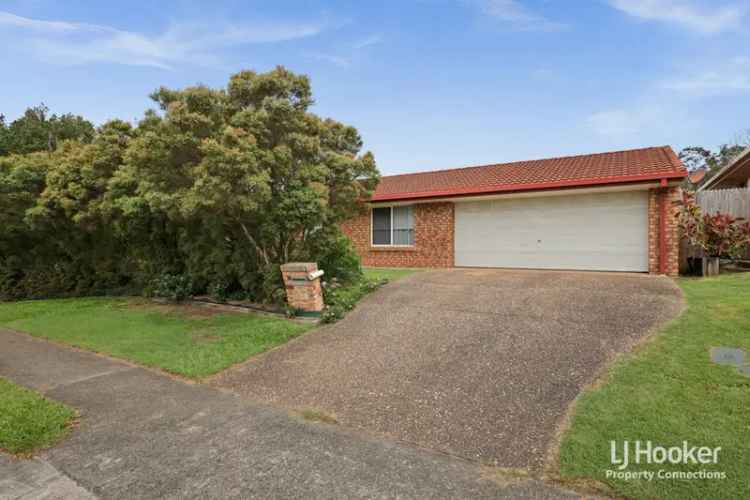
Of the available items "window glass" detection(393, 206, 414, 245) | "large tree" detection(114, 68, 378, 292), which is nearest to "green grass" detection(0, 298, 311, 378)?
"large tree" detection(114, 68, 378, 292)

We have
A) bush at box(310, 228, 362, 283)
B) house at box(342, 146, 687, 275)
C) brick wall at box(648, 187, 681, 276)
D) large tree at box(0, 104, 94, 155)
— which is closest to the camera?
bush at box(310, 228, 362, 283)

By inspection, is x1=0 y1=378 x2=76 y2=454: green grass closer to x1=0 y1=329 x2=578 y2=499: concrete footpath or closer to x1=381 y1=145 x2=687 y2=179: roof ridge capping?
x1=0 y1=329 x2=578 y2=499: concrete footpath

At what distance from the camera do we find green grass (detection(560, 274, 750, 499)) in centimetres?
272

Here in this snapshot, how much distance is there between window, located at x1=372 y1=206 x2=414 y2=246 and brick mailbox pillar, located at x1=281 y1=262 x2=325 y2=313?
664 cm

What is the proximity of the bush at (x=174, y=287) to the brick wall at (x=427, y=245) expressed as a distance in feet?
17.4

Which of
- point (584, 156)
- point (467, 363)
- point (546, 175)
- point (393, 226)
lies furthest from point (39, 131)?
point (467, 363)

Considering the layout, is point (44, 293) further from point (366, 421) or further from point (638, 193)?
point (638, 193)

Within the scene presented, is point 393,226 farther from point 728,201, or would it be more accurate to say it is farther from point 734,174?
point 734,174

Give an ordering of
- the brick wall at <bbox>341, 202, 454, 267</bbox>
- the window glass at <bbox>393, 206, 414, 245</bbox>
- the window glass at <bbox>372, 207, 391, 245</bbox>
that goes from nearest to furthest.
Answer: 1. the brick wall at <bbox>341, 202, 454, 267</bbox>
2. the window glass at <bbox>393, 206, 414, 245</bbox>
3. the window glass at <bbox>372, 207, 391, 245</bbox>

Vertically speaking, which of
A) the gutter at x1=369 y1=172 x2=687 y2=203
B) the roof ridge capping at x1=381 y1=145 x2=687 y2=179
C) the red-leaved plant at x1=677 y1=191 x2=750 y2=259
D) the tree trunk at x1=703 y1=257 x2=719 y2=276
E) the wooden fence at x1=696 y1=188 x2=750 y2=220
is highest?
the roof ridge capping at x1=381 y1=145 x2=687 y2=179

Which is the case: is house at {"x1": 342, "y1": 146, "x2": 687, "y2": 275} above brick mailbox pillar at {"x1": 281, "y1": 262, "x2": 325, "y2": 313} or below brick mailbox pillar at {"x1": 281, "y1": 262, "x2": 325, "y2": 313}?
above

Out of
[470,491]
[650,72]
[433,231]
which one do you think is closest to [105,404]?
[470,491]

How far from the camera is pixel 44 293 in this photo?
14547 mm

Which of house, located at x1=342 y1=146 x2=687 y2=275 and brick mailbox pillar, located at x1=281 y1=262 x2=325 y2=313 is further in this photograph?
house, located at x1=342 y1=146 x2=687 y2=275
